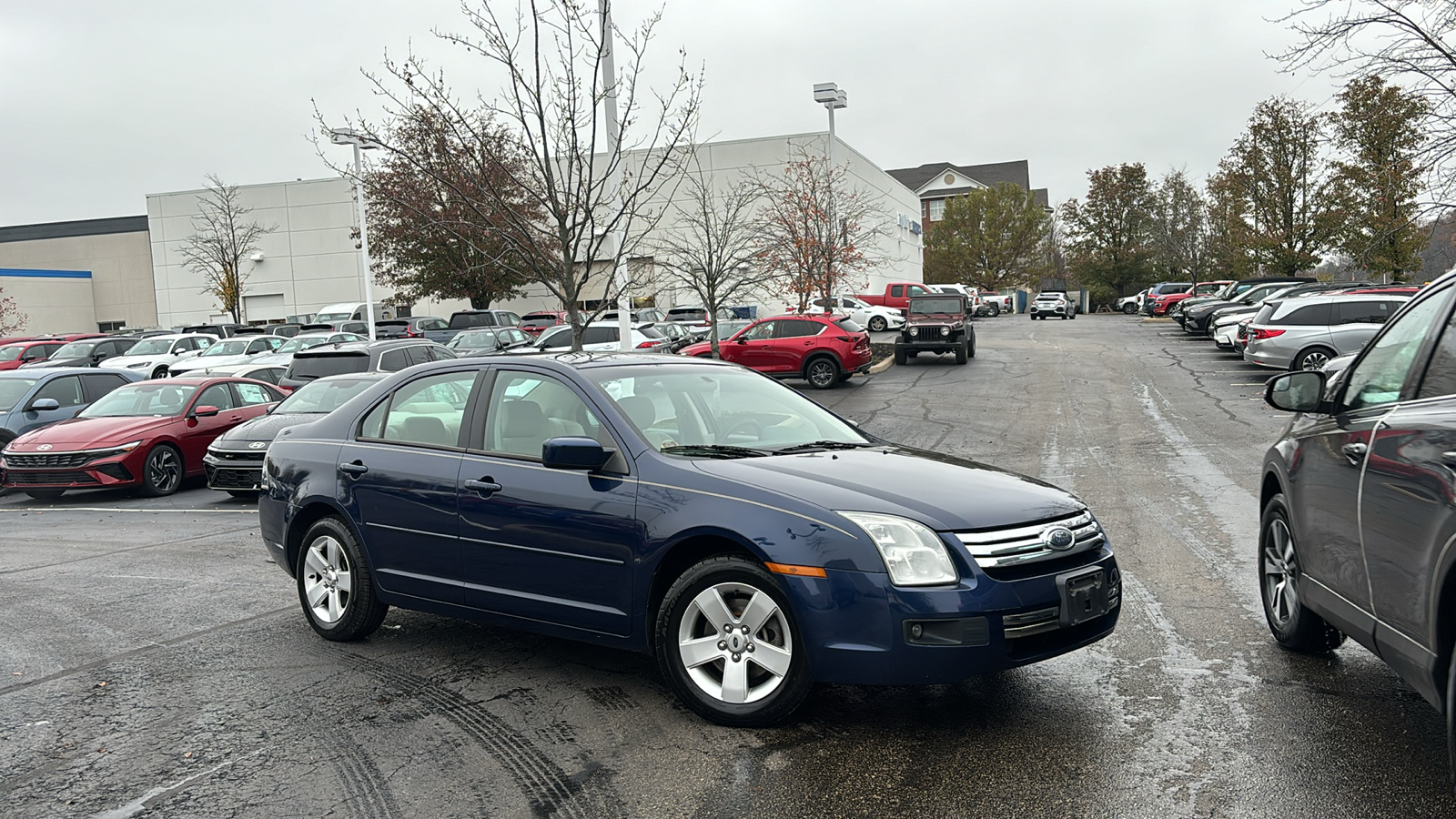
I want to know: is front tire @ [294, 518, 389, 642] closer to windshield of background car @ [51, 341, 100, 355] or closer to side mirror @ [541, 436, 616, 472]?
side mirror @ [541, 436, 616, 472]

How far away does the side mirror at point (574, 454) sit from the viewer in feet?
15.6

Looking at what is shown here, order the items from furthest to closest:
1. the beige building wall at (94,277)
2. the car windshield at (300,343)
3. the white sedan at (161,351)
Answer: the beige building wall at (94,277), the white sedan at (161,351), the car windshield at (300,343)

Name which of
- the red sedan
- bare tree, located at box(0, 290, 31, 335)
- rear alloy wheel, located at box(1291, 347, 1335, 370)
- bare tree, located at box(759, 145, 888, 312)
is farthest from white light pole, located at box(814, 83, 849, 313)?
bare tree, located at box(0, 290, 31, 335)

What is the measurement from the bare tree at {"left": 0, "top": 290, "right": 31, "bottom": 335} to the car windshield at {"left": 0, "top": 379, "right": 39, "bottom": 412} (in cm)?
4606

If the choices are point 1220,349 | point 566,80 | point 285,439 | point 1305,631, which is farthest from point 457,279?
point 1305,631

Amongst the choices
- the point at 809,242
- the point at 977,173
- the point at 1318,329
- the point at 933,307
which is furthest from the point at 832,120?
the point at 977,173

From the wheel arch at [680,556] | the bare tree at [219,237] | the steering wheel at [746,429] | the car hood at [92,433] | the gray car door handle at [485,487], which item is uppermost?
the bare tree at [219,237]

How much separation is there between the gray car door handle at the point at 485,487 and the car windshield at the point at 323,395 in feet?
27.9

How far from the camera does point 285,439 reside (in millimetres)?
6594

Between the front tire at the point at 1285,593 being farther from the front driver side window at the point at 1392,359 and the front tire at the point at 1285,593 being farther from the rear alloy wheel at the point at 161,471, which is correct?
the rear alloy wheel at the point at 161,471

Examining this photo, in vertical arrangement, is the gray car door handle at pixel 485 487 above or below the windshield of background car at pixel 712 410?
below

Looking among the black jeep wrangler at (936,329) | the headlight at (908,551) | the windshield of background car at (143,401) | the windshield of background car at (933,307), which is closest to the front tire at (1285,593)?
the headlight at (908,551)

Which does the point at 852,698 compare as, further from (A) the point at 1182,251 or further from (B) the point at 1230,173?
(A) the point at 1182,251

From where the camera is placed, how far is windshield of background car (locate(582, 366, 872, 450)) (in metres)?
5.18
